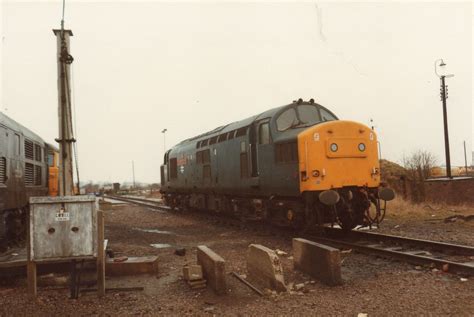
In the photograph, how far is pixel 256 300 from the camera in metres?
5.80

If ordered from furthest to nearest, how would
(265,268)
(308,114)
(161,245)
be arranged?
(308,114)
(161,245)
(265,268)

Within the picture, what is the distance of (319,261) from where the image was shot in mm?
6711

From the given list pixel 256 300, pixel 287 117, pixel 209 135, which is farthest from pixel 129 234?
pixel 256 300

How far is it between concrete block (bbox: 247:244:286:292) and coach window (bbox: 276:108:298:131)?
15.4 ft

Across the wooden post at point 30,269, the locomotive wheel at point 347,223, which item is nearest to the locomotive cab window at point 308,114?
the locomotive wheel at point 347,223

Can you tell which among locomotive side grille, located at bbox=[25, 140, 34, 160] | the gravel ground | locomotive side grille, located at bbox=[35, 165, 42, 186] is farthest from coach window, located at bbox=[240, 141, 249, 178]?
locomotive side grille, located at bbox=[35, 165, 42, 186]

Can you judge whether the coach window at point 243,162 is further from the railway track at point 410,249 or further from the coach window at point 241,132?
the railway track at point 410,249

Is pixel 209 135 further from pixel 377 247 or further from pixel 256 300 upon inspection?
pixel 256 300

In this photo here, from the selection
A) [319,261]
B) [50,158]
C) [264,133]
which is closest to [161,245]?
[264,133]

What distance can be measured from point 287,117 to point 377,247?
4106mm

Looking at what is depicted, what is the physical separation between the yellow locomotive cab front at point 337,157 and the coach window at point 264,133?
5.51 feet

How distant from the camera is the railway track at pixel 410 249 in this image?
711cm

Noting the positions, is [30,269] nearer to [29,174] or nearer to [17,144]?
[17,144]

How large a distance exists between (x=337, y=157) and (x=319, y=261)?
368 cm
